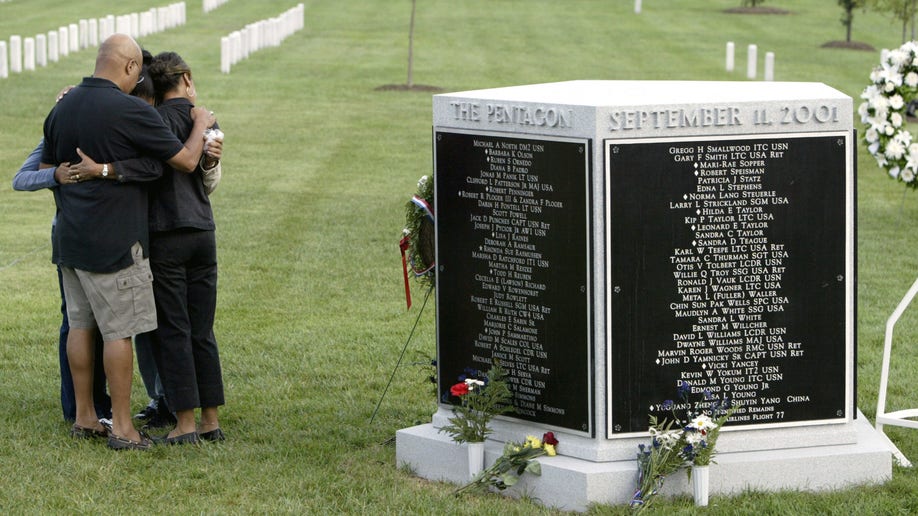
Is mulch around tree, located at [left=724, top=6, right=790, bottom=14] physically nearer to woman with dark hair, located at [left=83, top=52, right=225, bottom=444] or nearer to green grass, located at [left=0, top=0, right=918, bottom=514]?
green grass, located at [left=0, top=0, right=918, bottom=514]

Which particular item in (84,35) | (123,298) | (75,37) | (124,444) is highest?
(123,298)

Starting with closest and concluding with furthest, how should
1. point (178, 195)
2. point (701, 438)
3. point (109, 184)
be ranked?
1. point (701, 438)
2. point (109, 184)
3. point (178, 195)

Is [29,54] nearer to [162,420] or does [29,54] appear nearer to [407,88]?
[407,88]

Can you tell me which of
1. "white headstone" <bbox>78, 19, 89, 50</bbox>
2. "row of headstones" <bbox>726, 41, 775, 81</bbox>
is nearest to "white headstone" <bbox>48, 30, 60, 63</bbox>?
"white headstone" <bbox>78, 19, 89, 50</bbox>

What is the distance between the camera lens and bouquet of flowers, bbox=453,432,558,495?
20.7 feet

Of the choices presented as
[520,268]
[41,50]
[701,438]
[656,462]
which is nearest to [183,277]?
[520,268]

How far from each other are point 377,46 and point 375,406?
31.1 meters

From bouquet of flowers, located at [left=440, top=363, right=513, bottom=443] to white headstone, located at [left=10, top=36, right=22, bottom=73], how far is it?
26.0 m

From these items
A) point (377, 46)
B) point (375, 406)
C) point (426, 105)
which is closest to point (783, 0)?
point (377, 46)

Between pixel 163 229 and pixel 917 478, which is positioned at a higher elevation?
pixel 163 229

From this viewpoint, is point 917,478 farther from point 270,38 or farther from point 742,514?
point 270,38

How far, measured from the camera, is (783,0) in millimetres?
55875

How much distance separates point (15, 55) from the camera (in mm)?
30266

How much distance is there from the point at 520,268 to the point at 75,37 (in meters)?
30.7
